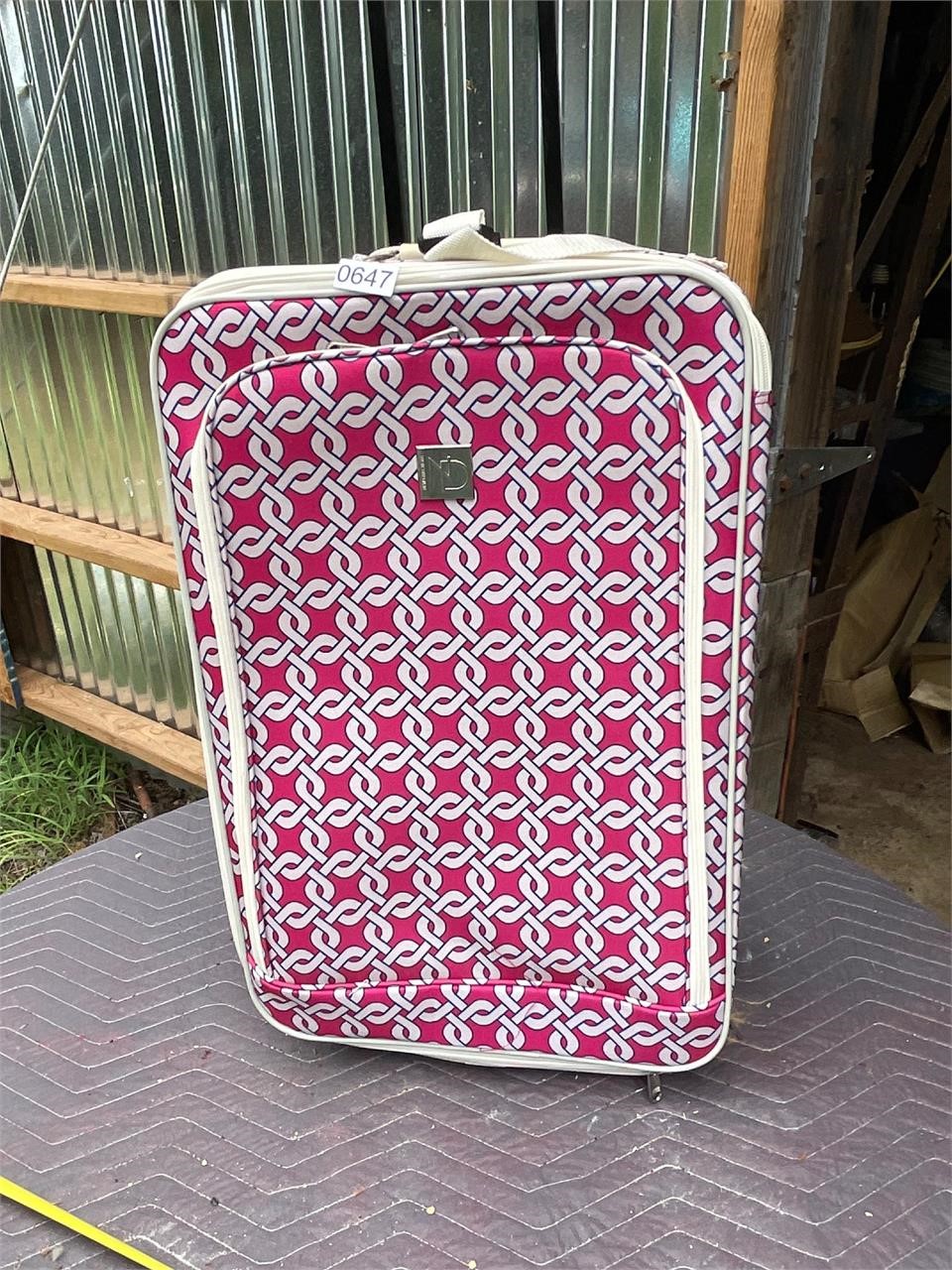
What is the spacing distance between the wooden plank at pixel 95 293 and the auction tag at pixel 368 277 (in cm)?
57

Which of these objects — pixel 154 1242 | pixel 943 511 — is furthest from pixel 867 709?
pixel 154 1242

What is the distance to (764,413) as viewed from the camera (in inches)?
19.0

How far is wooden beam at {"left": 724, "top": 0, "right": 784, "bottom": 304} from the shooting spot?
0.67m

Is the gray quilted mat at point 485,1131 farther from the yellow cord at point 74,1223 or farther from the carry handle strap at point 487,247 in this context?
the carry handle strap at point 487,247

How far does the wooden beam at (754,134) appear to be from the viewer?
67 cm

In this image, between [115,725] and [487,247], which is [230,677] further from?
[115,725]

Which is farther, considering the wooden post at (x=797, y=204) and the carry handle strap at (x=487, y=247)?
the wooden post at (x=797, y=204)

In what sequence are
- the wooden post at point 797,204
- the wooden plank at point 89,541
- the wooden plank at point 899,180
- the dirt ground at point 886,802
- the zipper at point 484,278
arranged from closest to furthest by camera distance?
1. the zipper at point 484,278
2. the wooden post at point 797,204
3. the wooden plank at point 89,541
4. the wooden plank at point 899,180
5. the dirt ground at point 886,802

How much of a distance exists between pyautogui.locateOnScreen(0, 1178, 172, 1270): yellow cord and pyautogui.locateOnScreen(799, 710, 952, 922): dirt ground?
1074mm

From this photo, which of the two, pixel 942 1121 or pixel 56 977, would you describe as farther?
pixel 56 977

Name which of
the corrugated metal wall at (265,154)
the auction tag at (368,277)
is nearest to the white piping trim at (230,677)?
the auction tag at (368,277)

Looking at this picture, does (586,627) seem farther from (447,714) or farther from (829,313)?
(829,313)

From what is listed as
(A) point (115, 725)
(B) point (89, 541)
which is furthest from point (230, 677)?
(A) point (115, 725)

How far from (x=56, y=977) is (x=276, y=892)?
0.23 m
